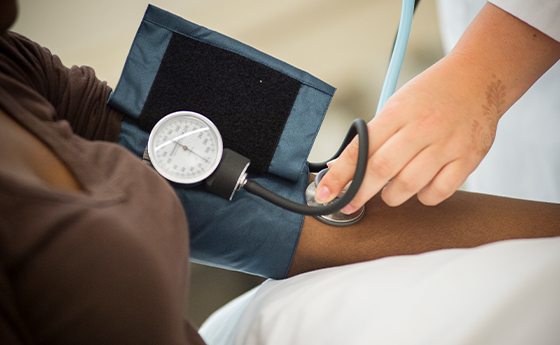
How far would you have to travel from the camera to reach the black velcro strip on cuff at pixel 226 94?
58cm

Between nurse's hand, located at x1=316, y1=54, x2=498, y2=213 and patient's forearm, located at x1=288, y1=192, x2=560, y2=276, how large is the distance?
0.10 metres

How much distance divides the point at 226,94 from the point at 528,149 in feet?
2.72

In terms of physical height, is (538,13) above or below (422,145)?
above

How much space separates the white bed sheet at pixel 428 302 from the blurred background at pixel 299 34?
60 cm

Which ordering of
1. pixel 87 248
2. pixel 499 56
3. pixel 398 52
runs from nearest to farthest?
pixel 87 248 → pixel 499 56 → pixel 398 52

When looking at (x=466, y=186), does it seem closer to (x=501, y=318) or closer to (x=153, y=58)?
(x=501, y=318)

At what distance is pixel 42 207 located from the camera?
274 mm

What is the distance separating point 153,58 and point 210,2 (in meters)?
0.68

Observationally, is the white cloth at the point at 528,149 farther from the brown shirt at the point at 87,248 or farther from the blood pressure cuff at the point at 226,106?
the brown shirt at the point at 87,248

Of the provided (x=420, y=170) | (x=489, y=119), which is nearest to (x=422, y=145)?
(x=420, y=170)

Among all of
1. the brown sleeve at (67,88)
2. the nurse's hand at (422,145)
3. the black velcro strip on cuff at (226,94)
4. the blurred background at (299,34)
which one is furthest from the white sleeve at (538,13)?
the brown sleeve at (67,88)

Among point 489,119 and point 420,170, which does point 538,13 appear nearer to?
point 489,119

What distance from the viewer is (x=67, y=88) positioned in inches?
21.5

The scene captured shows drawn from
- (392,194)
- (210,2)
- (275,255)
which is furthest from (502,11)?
(210,2)
